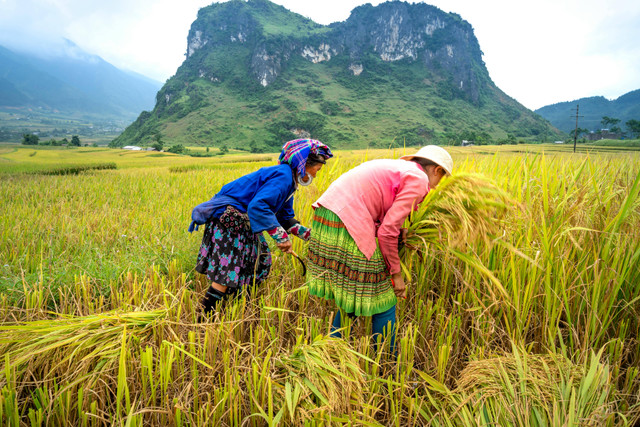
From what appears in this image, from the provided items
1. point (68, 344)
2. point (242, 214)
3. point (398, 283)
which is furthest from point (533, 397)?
point (68, 344)

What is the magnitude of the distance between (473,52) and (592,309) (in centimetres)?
15817

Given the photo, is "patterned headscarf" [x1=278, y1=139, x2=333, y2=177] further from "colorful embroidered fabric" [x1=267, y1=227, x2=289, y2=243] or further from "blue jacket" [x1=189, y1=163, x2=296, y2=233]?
"colorful embroidered fabric" [x1=267, y1=227, x2=289, y2=243]

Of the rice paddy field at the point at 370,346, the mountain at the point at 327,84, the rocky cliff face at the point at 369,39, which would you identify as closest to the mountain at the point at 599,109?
the mountain at the point at 327,84

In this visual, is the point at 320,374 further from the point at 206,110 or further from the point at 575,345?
the point at 206,110

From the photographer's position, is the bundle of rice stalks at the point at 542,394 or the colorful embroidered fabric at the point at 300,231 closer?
the bundle of rice stalks at the point at 542,394

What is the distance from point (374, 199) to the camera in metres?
1.60

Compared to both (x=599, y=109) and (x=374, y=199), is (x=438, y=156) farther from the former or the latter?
(x=599, y=109)

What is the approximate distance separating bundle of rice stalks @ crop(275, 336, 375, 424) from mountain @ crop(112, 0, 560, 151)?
52.9 m

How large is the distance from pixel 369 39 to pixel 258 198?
13263cm

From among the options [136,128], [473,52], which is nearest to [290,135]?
[136,128]

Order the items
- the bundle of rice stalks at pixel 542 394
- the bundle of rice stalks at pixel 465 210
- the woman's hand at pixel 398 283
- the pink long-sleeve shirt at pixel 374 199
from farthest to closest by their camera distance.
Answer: the woman's hand at pixel 398 283, the pink long-sleeve shirt at pixel 374 199, the bundle of rice stalks at pixel 465 210, the bundle of rice stalks at pixel 542 394

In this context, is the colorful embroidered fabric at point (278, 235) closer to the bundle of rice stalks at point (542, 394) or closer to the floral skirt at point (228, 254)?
the floral skirt at point (228, 254)

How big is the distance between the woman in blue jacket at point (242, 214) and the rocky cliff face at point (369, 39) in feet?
347

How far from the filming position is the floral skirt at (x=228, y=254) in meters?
1.88
